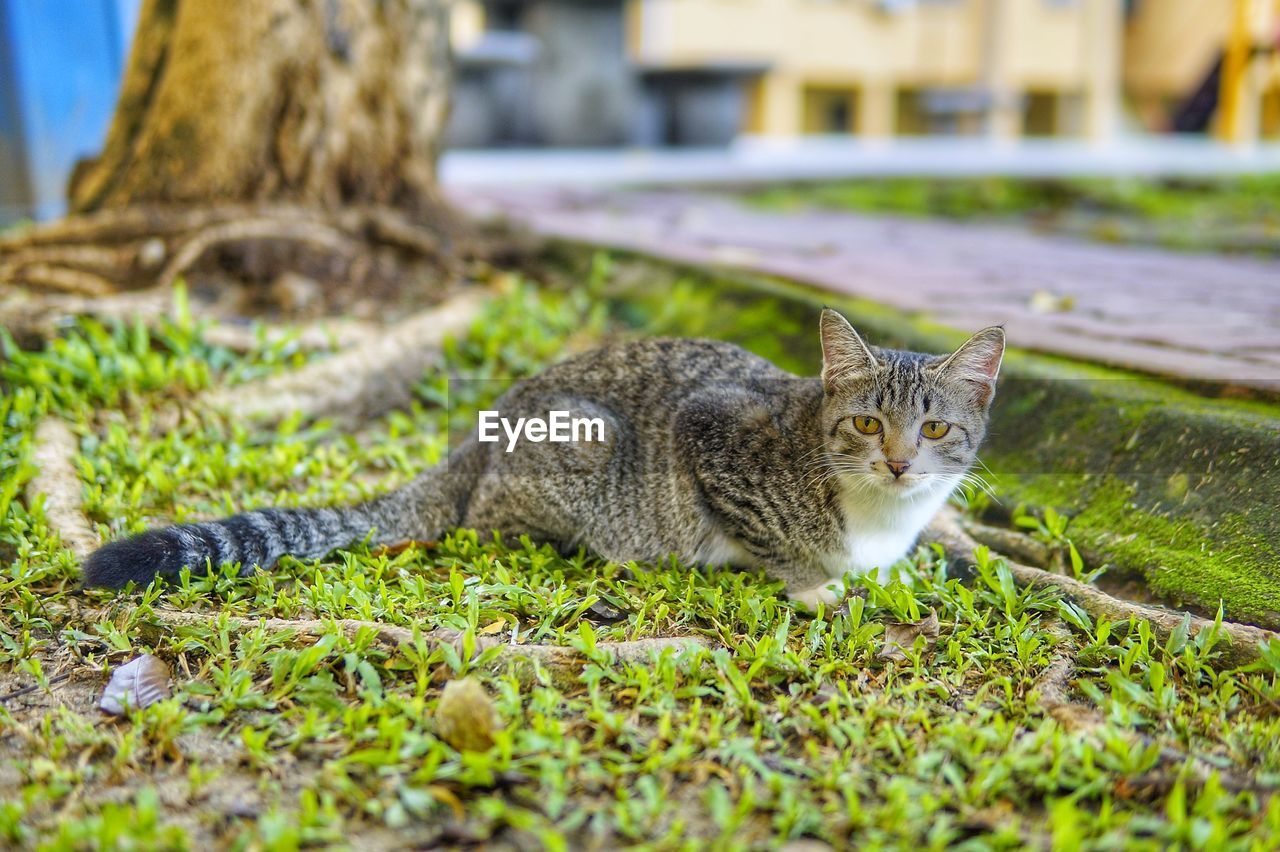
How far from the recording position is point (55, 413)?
390 cm

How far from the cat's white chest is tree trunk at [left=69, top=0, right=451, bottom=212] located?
11.4 ft

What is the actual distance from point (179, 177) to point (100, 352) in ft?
4.25

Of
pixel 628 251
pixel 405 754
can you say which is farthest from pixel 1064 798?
pixel 628 251

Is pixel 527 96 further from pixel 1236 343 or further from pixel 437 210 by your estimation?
pixel 1236 343

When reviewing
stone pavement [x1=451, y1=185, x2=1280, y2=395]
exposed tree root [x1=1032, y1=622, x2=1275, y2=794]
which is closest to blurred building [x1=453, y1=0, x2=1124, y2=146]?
stone pavement [x1=451, y1=185, x2=1280, y2=395]

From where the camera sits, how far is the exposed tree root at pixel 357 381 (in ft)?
13.8

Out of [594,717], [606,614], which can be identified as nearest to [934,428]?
[606,614]

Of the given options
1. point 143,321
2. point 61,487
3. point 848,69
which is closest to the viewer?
point 61,487

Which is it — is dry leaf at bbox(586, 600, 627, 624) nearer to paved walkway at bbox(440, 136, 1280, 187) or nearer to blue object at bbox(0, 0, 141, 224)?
blue object at bbox(0, 0, 141, 224)

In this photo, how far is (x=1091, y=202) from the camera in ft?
34.0

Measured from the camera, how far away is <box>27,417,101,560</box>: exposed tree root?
320 cm

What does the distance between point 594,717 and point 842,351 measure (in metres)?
1.30

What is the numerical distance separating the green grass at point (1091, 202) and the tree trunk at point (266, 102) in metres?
4.66

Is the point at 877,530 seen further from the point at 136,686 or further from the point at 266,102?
the point at 266,102
